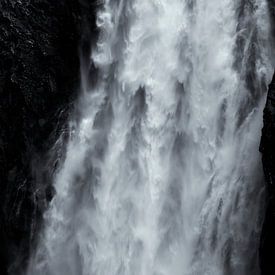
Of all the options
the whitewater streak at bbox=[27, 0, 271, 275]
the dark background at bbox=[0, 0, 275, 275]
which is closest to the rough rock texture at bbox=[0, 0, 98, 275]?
the dark background at bbox=[0, 0, 275, 275]

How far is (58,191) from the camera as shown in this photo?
13.8m

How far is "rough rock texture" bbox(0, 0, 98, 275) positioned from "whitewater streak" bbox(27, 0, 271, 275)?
0.46 meters

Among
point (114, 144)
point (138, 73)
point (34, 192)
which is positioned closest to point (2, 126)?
point (34, 192)

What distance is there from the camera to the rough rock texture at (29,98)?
44.5 ft

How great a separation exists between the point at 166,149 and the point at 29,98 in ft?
13.3

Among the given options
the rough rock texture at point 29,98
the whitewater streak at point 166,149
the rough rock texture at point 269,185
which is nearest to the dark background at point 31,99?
the rough rock texture at point 29,98

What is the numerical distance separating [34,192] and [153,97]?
4134 mm

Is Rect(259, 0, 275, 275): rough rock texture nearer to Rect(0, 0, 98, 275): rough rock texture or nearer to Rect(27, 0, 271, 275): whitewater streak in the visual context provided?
Rect(27, 0, 271, 275): whitewater streak

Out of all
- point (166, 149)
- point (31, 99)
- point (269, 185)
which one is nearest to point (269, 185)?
point (269, 185)

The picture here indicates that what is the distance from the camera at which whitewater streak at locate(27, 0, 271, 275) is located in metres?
11.8

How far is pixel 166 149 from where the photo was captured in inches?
514

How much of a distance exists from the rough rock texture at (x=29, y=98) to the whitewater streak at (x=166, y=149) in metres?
0.46

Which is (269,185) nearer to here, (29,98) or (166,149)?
(166,149)

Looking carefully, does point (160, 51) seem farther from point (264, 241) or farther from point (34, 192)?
point (264, 241)
